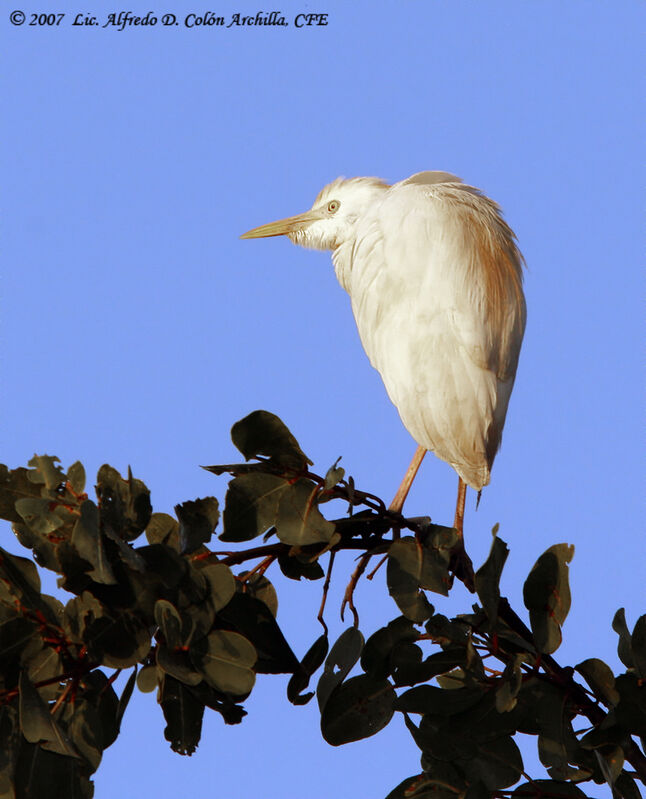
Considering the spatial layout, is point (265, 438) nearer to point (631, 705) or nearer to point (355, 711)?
point (355, 711)

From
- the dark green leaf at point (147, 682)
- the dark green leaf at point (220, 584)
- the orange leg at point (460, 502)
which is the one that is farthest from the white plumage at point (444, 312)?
the dark green leaf at point (147, 682)

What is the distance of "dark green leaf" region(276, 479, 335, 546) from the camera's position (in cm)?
236

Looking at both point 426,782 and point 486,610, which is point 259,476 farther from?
point 426,782

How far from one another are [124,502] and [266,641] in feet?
1.63

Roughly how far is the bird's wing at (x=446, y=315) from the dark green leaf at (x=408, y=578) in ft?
5.70

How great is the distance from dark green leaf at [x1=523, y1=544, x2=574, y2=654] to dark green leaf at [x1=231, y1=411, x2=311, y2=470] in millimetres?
682

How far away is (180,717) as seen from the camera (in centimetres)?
224

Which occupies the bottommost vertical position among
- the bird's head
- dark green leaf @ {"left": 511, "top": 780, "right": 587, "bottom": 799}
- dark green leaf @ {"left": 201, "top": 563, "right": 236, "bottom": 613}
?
dark green leaf @ {"left": 511, "top": 780, "right": 587, "bottom": 799}

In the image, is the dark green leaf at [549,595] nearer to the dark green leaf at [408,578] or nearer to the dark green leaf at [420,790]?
the dark green leaf at [408,578]

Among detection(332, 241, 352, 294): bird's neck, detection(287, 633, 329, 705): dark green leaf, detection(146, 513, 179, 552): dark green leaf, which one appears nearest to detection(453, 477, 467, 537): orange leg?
detection(332, 241, 352, 294): bird's neck

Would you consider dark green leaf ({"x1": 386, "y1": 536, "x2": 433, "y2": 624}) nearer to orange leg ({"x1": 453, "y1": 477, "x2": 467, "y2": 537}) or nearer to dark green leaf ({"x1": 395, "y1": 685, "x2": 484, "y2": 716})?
dark green leaf ({"x1": 395, "y1": 685, "x2": 484, "y2": 716})

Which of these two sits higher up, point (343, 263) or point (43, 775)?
point (343, 263)

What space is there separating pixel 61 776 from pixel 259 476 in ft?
2.65

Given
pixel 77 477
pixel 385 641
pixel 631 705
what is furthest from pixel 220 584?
pixel 631 705
